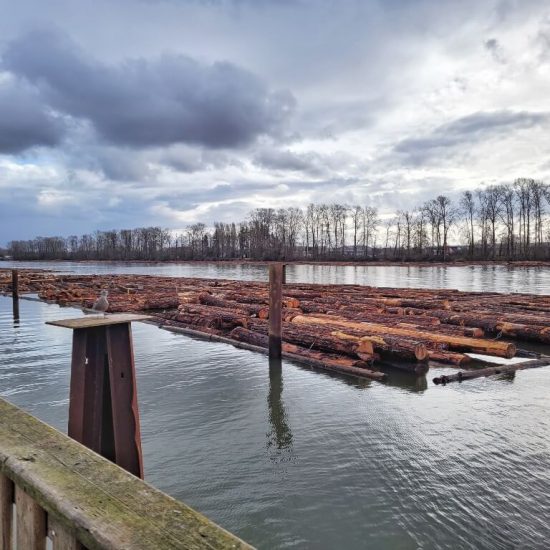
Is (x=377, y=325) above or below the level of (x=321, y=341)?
above

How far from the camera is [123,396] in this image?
393 centimetres

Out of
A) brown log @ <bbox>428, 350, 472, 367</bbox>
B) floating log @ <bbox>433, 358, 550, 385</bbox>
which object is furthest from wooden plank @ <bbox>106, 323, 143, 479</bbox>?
brown log @ <bbox>428, 350, 472, 367</bbox>

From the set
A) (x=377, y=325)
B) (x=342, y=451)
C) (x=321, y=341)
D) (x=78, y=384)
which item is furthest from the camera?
(x=377, y=325)

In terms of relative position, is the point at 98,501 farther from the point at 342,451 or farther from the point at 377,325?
the point at 377,325

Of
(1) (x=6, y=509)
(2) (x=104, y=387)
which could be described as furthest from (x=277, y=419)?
(1) (x=6, y=509)

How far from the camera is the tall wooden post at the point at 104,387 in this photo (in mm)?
3766

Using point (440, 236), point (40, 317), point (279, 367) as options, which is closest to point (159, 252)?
point (440, 236)

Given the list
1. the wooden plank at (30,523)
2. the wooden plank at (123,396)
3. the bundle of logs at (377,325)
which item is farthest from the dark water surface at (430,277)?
the wooden plank at (30,523)

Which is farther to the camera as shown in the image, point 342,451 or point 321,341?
point 321,341

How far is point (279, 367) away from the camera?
1101cm

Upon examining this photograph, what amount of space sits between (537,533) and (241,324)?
457 inches

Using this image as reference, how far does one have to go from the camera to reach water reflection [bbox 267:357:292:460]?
646 centimetres

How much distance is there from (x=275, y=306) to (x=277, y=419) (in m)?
4.07

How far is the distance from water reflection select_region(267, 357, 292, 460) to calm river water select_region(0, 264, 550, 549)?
3cm
